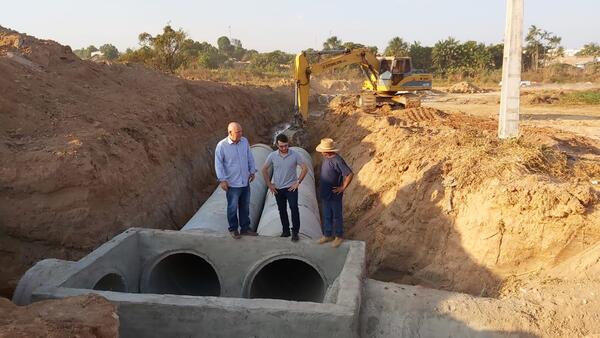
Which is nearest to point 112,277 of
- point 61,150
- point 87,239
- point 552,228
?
point 87,239

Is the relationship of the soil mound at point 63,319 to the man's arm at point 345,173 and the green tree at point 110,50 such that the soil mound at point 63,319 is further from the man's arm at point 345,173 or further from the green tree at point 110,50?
the green tree at point 110,50

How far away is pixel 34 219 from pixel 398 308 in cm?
524

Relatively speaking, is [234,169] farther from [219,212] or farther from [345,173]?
[219,212]

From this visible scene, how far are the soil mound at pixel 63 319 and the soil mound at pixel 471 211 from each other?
4.42m

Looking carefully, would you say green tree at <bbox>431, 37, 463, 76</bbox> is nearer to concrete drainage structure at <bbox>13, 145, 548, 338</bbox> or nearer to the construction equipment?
the construction equipment

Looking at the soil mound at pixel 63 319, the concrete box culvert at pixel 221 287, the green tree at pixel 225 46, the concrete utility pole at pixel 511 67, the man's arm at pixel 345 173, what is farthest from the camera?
the green tree at pixel 225 46

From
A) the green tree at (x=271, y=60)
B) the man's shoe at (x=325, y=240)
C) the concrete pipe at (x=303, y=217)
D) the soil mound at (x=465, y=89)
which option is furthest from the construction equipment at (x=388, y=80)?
the green tree at (x=271, y=60)

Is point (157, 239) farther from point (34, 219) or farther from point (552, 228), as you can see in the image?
point (552, 228)

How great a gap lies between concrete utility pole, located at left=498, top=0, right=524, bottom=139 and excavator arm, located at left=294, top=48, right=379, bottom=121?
6.73m

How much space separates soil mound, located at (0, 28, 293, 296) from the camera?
7.00 meters

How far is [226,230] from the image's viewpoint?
305 inches

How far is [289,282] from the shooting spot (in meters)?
8.02

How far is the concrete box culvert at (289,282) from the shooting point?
7.30 m

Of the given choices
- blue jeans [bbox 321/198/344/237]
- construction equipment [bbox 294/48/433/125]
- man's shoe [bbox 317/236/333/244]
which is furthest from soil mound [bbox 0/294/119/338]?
construction equipment [bbox 294/48/433/125]
